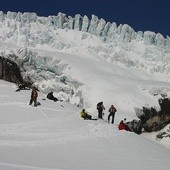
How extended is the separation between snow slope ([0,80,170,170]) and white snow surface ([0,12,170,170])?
49mm

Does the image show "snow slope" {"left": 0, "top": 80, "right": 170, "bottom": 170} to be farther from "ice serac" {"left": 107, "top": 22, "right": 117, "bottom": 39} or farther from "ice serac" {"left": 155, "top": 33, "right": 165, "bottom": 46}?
"ice serac" {"left": 155, "top": 33, "right": 165, "bottom": 46}

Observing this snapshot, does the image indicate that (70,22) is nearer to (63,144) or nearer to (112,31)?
(112,31)

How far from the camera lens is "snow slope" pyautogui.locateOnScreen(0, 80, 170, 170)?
A: 17078 millimetres

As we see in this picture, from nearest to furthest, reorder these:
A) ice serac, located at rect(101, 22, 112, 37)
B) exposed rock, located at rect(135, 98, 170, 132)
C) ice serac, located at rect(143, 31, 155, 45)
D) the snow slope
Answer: the snow slope → exposed rock, located at rect(135, 98, 170, 132) → ice serac, located at rect(101, 22, 112, 37) → ice serac, located at rect(143, 31, 155, 45)

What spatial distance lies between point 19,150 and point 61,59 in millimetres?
89090

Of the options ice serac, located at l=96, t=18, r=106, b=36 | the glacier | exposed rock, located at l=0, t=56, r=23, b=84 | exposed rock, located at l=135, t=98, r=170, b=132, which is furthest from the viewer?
ice serac, located at l=96, t=18, r=106, b=36

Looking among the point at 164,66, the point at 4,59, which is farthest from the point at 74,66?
the point at 164,66

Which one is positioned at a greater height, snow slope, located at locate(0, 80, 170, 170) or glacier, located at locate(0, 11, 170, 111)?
glacier, located at locate(0, 11, 170, 111)

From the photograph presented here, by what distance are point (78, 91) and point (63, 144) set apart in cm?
7644

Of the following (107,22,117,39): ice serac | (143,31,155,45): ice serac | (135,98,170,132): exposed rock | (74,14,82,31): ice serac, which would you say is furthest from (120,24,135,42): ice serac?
(135,98,170,132): exposed rock

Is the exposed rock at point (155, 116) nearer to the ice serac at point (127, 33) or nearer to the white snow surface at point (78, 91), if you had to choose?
the white snow surface at point (78, 91)

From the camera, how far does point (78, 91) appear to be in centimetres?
9775

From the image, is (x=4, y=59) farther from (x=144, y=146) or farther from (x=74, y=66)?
(x=144, y=146)

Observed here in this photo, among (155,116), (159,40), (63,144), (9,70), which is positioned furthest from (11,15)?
(63,144)
